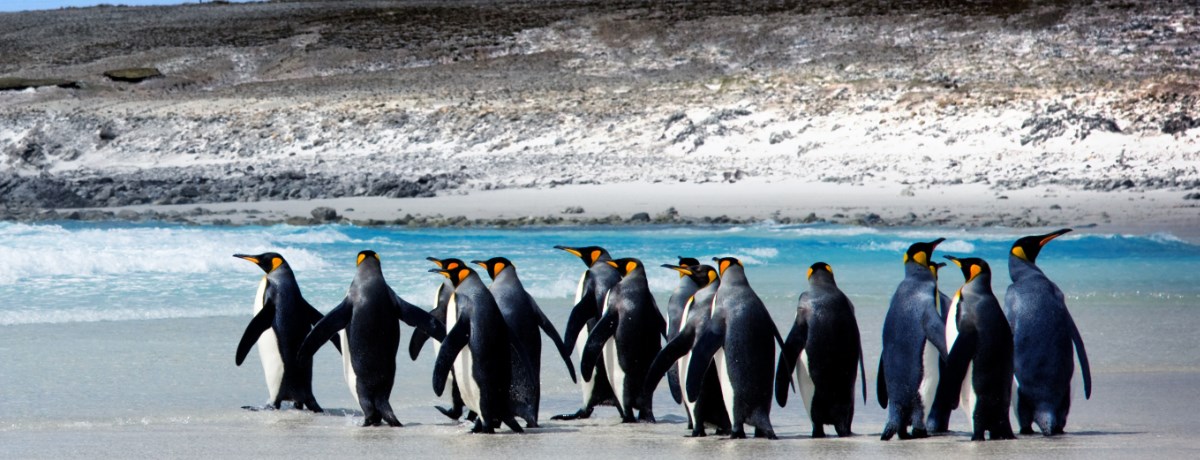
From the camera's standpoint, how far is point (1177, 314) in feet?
24.7

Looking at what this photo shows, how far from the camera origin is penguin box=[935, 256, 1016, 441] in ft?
14.2

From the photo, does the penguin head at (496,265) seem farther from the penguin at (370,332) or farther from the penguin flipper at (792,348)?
the penguin flipper at (792,348)

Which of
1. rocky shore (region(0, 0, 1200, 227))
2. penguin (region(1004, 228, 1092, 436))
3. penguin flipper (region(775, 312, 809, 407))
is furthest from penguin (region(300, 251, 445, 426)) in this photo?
rocky shore (region(0, 0, 1200, 227))

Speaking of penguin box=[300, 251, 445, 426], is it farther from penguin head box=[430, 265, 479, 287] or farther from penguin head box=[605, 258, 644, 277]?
penguin head box=[605, 258, 644, 277]

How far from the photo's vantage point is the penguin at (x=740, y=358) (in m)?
4.44

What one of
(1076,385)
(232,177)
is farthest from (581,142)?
(1076,385)

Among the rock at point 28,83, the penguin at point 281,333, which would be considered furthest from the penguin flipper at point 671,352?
the rock at point 28,83

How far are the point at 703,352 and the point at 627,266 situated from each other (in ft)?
2.78

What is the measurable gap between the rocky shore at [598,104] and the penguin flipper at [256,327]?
8465 millimetres

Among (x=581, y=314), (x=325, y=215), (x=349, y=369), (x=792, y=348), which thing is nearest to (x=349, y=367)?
(x=349, y=369)

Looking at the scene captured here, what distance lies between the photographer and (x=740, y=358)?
4.45 metres

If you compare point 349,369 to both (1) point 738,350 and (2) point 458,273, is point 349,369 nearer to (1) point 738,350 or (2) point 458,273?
(2) point 458,273

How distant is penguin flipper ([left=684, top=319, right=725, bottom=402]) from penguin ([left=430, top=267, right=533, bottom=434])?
1.87 ft

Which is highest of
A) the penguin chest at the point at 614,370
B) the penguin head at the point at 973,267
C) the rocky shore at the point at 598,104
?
the rocky shore at the point at 598,104
